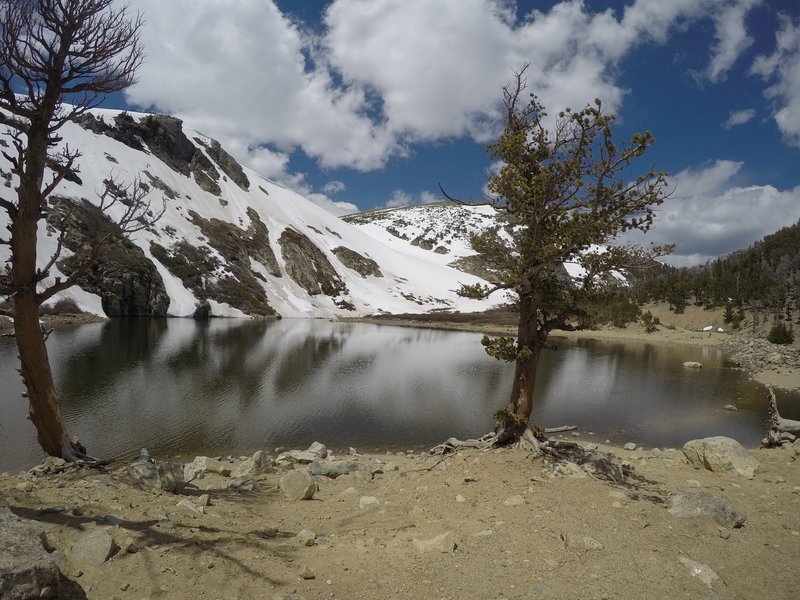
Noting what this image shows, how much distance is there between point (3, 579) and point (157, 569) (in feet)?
6.38

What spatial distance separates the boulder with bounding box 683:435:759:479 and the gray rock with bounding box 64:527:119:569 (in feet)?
47.3

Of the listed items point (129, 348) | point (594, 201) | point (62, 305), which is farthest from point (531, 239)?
point (62, 305)

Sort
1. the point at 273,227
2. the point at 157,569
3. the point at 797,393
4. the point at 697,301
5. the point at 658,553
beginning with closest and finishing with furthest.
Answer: the point at 157,569 → the point at 658,553 → the point at 797,393 → the point at 697,301 → the point at 273,227

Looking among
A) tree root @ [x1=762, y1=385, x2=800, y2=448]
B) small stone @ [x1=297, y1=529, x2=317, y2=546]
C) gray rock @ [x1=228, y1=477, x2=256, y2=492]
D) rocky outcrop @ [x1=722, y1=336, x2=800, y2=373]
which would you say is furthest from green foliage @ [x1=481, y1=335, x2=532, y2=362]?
rocky outcrop @ [x1=722, y1=336, x2=800, y2=373]

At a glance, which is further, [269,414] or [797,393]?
[797,393]

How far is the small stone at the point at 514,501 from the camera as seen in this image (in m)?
9.12

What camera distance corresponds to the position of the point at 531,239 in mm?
11836

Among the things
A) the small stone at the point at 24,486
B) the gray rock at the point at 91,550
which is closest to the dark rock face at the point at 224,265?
the small stone at the point at 24,486

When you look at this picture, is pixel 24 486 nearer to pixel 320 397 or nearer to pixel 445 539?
pixel 445 539

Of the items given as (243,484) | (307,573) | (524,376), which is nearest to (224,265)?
(243,484)

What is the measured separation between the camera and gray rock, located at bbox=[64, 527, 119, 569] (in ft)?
18.2

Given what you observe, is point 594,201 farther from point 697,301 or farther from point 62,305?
point 697,301

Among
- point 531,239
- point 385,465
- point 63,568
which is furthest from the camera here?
point 385,465

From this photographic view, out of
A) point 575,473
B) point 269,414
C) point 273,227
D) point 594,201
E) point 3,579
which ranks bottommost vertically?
point 269,414
